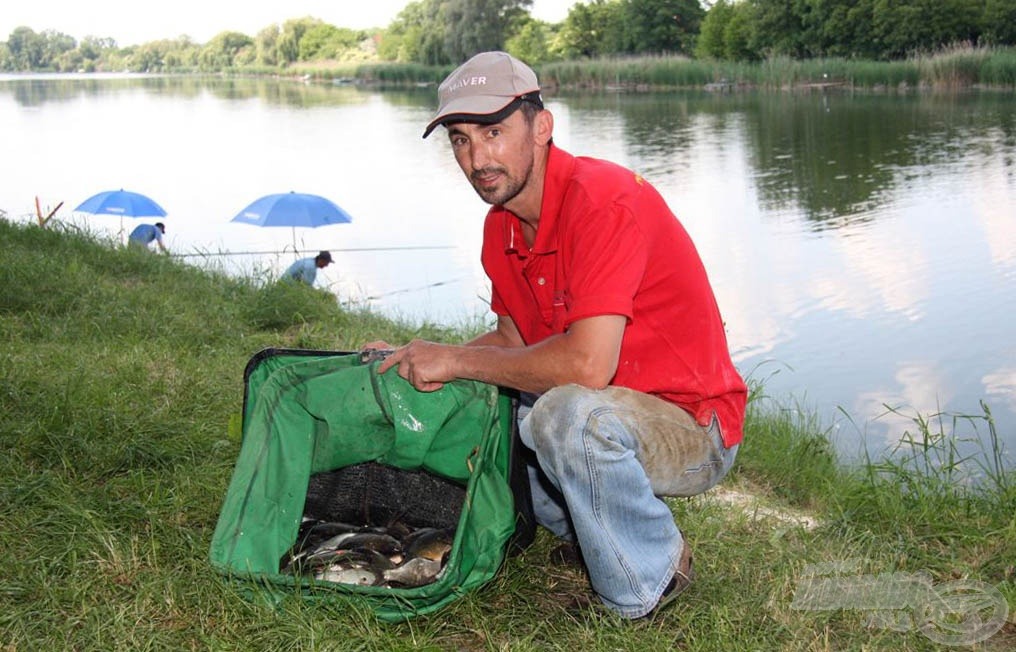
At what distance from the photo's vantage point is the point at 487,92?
2553 mm

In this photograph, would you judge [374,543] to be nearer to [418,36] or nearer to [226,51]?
[418,36]

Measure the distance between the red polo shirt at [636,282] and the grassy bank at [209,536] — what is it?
1.70 feet

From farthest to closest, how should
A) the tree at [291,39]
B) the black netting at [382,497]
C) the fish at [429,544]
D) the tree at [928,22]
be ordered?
the tree at [291,39] → the tree at [928,22] → the black netting at [382,497] → the fish at [429,544]

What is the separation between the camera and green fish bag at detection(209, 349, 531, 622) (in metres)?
2.62

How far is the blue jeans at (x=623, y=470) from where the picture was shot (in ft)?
8.03

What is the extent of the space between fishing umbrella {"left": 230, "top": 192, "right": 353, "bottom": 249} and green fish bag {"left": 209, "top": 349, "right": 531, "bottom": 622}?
7536mm

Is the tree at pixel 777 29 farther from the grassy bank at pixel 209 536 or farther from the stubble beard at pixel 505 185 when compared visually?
the stubble beard at pixel 505 185

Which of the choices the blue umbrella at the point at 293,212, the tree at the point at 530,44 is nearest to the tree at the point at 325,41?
the tree at the point at 530,44

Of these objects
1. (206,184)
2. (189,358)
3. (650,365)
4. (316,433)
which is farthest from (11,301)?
(206,184)

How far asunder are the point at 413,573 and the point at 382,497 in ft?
1.39

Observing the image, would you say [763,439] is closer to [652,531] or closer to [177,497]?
[652,531]

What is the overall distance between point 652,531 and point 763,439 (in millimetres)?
2158

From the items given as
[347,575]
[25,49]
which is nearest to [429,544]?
[347,575]

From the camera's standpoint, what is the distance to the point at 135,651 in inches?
95.7
